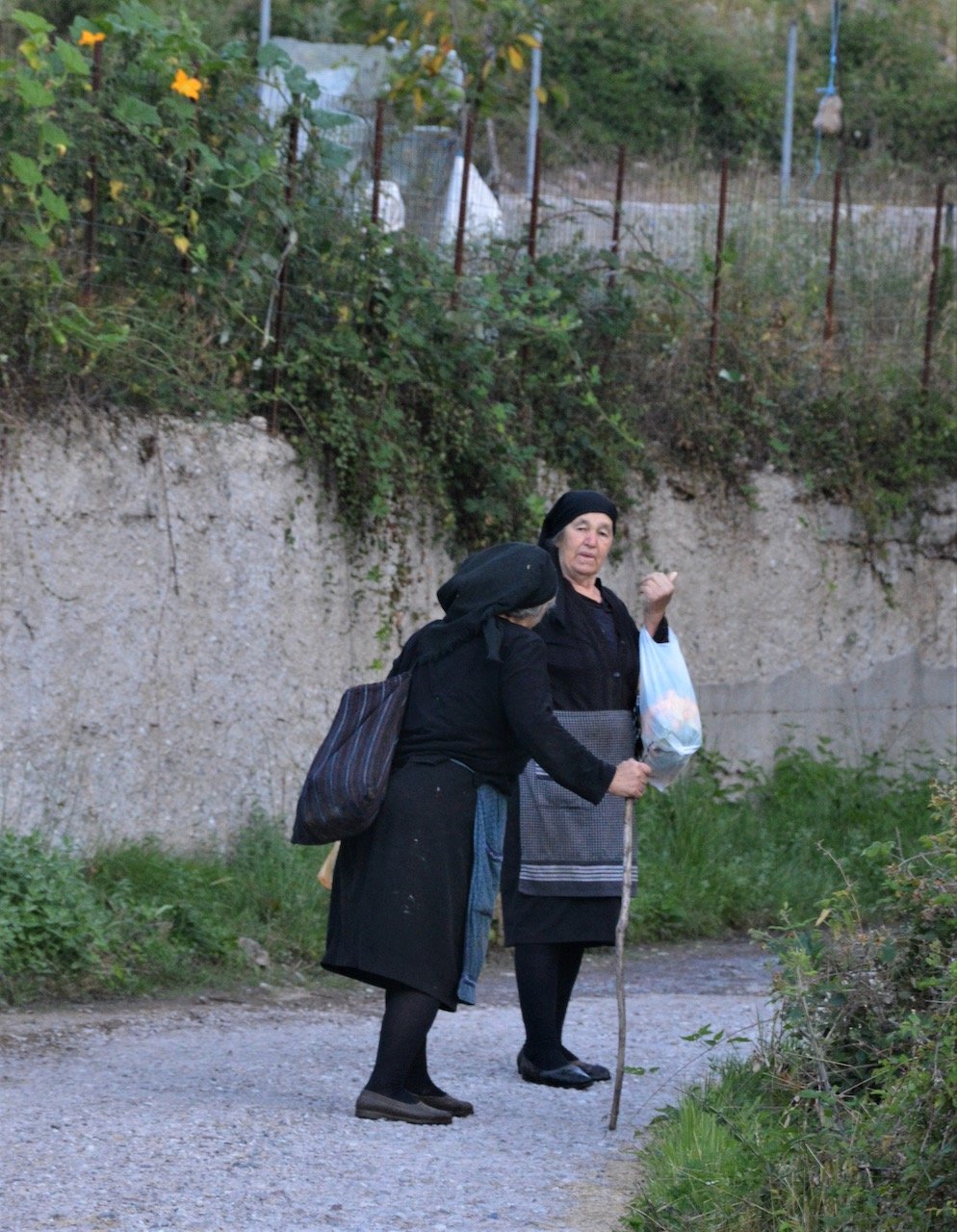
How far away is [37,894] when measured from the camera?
5.97 m

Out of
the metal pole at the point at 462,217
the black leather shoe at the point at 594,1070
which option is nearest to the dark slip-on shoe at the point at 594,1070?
the black leather shoe at the point at 594,1070

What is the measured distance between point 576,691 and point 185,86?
3.38 metres

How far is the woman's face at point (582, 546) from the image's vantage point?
5.30m

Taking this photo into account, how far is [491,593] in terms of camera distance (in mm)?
4621

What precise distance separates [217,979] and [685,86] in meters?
17.1

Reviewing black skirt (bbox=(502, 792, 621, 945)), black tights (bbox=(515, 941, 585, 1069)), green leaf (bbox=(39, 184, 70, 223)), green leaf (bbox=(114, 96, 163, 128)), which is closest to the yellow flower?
green leaf (bbox=(114, 96, 163, 128))

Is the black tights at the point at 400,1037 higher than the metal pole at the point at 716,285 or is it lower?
lower

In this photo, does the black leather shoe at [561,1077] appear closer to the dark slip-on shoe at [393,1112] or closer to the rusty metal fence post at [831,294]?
the dark slip-on shoe at [393,1112]

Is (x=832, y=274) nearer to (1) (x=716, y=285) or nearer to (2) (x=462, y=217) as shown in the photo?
(1) (x=716, y=285)

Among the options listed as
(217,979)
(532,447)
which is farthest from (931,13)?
(217,979)

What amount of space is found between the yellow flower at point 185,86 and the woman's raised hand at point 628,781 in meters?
3.81

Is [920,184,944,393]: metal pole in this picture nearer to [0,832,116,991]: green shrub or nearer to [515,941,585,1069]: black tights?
[515,941,585,1069]: black tights

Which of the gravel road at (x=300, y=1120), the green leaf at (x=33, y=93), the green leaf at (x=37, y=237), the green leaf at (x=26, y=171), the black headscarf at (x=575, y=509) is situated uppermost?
the green leaf at (x=33, y=93)

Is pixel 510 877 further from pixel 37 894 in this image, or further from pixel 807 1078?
pixel 37 894
